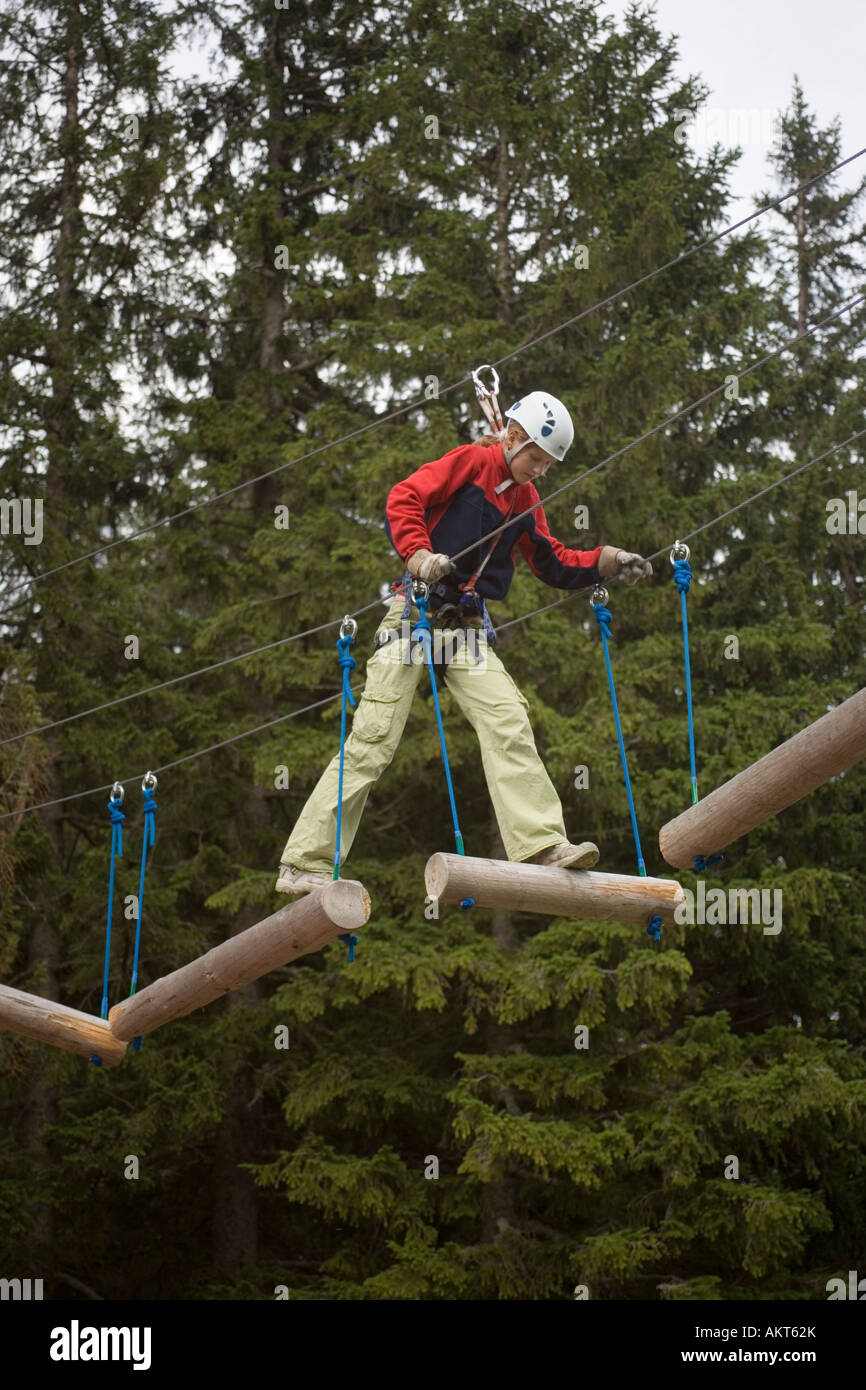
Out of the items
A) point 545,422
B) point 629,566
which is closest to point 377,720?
point 629,566

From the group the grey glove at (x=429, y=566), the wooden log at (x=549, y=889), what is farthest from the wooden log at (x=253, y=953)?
the grey glove at (x=429, y=566)

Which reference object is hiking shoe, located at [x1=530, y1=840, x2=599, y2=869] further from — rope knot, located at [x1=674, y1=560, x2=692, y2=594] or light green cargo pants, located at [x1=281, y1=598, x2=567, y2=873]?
rope knot, located at [x1=674, y1=560, x2=692, y2=594]

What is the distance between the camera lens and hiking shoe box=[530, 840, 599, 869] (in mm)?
5523

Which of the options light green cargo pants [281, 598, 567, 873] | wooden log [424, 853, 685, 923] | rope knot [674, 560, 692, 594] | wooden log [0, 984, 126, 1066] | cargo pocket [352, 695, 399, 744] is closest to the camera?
wooden log [424, 853, 685, 923]

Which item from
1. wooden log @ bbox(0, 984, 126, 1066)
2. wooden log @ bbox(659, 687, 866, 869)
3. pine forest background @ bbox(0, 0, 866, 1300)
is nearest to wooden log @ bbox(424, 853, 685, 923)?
wooden log @ bbox(659, 687, 866, 869)

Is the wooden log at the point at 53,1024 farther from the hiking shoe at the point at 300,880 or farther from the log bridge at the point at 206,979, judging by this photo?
the hiking shoe at the point at 300,880

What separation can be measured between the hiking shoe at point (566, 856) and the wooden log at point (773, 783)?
264mm

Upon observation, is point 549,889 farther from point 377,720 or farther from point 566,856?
point 377,720

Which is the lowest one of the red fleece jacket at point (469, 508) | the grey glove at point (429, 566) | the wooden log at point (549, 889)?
the wooden log at point (549, 889)

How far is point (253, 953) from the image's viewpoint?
587cm

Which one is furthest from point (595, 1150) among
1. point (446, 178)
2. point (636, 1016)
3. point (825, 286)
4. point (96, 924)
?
point (825, 286)

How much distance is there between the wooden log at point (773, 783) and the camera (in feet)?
17.3

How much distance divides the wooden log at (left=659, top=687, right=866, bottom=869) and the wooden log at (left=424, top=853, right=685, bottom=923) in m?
0.17

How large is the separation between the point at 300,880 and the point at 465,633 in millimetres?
1025
